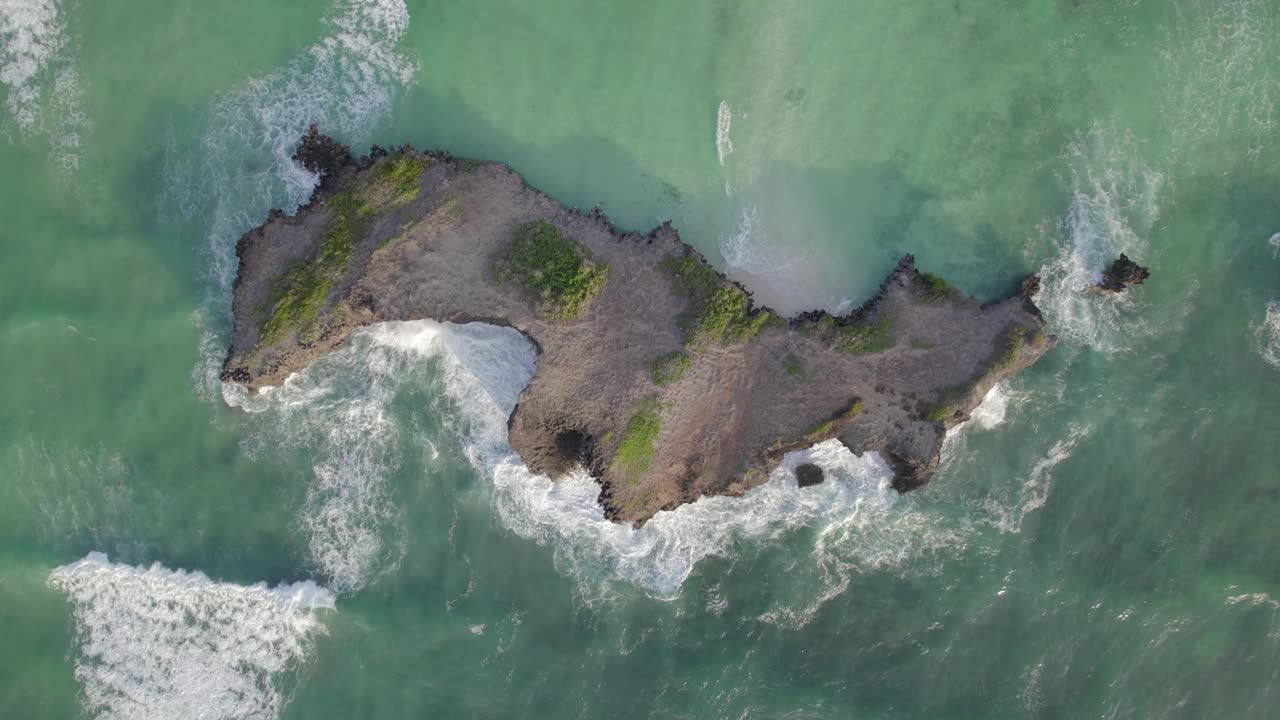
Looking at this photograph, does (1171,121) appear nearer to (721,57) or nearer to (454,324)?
(721,57)

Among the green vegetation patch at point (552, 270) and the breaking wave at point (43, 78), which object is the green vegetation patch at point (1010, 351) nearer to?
the green vegetation patch at point (552, 270)

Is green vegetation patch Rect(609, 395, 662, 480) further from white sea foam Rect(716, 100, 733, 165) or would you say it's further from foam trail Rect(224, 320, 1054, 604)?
white sea foam Rect(716, 100, 733, 165)

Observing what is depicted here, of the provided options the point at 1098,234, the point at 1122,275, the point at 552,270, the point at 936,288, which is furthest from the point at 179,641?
the point at 1098,234

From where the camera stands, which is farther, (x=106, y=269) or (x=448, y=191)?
(x=106, y=269)

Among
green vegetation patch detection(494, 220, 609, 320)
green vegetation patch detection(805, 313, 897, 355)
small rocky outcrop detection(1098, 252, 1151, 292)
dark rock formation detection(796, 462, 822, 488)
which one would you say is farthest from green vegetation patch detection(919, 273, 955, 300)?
green vegetation patch detection(494, 220, 609, 320)

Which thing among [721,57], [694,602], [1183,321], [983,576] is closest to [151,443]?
[694,602]

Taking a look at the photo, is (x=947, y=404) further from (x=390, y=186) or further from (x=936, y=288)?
(x=390, y=186)
